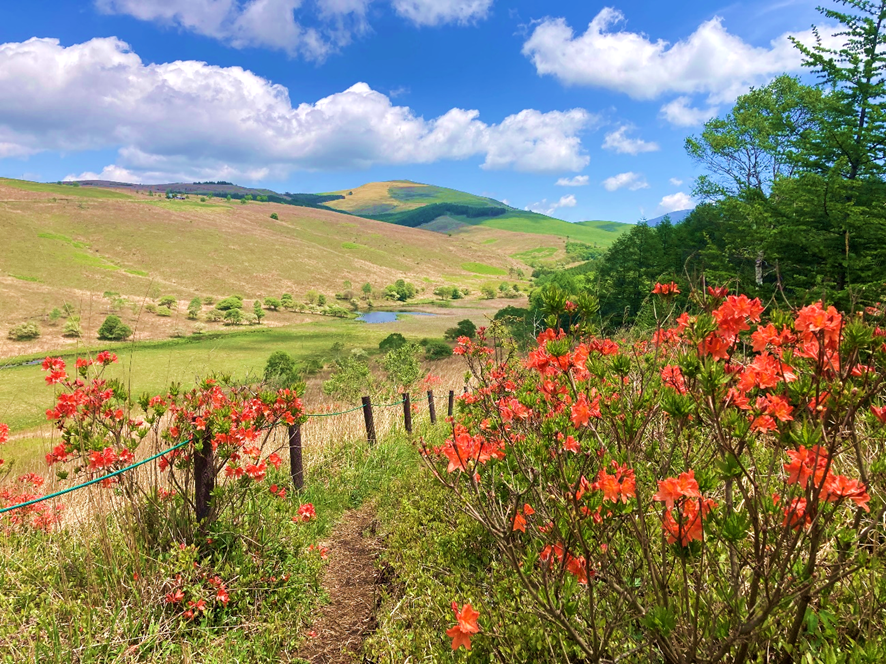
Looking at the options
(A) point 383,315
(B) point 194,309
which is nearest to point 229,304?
(B) point 194,309

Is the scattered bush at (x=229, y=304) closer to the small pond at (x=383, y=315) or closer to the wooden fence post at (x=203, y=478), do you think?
the small pond at (x=383, y=315)

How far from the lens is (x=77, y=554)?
10.3ft

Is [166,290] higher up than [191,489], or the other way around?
[166,290]

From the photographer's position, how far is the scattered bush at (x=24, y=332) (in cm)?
3753

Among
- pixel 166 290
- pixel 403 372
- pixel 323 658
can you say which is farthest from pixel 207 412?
pixel 166 290

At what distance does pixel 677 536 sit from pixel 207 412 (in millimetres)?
3122

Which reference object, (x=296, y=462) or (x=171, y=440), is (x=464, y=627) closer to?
(x=171, y=440)

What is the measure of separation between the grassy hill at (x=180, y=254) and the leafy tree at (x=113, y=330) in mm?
4045

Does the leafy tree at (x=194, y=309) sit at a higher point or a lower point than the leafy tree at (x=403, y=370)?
higher

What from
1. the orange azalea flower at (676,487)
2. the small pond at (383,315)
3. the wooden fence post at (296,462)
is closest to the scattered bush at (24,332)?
the small pond at (383,315)

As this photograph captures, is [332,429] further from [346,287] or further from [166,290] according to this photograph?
[346,287]

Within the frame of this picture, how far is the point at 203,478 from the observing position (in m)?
3.39

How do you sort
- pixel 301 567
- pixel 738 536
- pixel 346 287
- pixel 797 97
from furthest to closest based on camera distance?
pixel 346 287 → pixel 797 97 → pixel 301 567 → pixel 738 536

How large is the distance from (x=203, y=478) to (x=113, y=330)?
142ft
